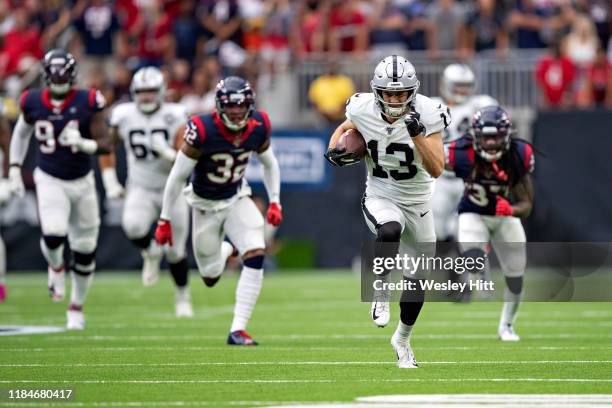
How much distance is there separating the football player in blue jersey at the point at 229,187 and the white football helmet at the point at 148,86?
6.97 ft

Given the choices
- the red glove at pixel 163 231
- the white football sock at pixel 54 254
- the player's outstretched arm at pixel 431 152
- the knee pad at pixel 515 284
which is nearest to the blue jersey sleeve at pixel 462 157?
the knee pad at pixel 515 284

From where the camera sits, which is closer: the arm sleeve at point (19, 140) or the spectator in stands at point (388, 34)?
the arm sleeve at point (19, 140)

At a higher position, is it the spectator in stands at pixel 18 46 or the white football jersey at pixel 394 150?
the spectator in stands at pixel 18 46

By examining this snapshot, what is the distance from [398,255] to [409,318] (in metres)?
0.36

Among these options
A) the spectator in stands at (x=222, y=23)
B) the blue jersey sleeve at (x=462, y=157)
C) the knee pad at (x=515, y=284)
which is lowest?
the knee pad at (x=515, y=284)

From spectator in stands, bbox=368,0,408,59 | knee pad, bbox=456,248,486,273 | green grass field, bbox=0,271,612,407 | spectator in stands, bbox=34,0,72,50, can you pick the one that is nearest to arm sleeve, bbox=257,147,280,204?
green grass field, bbox=0,271,612,407

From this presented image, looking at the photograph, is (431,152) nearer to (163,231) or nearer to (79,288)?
(163,231)

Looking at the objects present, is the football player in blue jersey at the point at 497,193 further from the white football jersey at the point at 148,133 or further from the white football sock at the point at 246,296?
the white football jersey at the point at 148,133

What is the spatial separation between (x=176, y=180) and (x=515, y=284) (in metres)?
2.48

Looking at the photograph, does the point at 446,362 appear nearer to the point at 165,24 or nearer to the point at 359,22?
the point at 359,22

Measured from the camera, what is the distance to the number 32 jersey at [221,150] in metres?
8.84

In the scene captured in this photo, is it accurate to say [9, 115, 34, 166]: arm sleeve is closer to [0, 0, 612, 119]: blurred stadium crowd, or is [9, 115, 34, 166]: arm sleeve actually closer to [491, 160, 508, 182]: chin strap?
[491, 160, 508, 182]: chin strap

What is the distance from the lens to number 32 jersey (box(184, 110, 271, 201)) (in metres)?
8.84

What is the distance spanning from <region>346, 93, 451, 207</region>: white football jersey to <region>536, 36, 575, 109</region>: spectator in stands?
29.7ft
